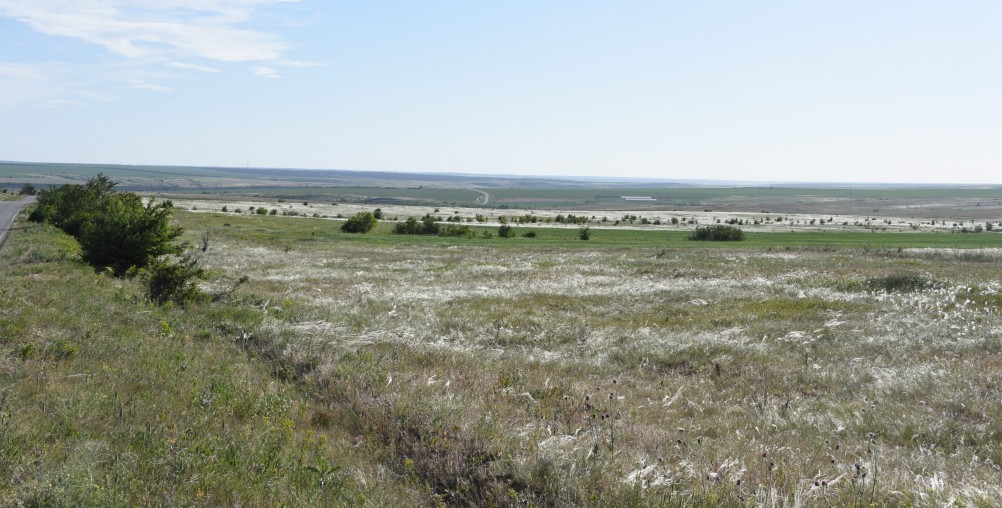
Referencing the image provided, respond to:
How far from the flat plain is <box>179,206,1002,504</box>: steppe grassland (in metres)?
0.06

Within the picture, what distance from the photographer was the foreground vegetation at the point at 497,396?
7.13 meters

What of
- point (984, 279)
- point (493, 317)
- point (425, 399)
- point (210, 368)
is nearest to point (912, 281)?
point (984, 279)

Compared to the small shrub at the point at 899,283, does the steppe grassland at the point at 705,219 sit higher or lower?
lower

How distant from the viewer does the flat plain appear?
7141 millimetres

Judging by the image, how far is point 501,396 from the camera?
38.0ft

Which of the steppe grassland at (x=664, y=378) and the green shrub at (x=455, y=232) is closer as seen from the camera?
the steppe grassland at (x=664, y=378)

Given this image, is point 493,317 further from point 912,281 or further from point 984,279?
point 984,279

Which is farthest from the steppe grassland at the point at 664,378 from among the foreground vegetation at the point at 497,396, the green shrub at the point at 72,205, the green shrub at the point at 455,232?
the green shrub at the point at 455,232

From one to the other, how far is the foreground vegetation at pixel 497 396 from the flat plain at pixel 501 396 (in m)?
0.05

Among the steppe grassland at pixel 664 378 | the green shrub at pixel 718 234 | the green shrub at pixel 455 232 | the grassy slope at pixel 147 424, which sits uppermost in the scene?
the grassy slope at pixel 147 424

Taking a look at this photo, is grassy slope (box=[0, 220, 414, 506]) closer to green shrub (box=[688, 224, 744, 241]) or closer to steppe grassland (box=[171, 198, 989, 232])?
green shrub (box=[688, 224, 744, 241])

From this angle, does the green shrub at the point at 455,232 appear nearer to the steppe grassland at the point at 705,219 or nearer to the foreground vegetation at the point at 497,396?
the steppe grassland at the point at 705,219

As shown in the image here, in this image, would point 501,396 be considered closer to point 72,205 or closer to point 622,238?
point 72,205

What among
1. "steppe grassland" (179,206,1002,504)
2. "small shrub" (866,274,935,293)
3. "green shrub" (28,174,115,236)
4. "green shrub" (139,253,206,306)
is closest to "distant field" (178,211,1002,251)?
"green shrub" (28,174,115,236)
